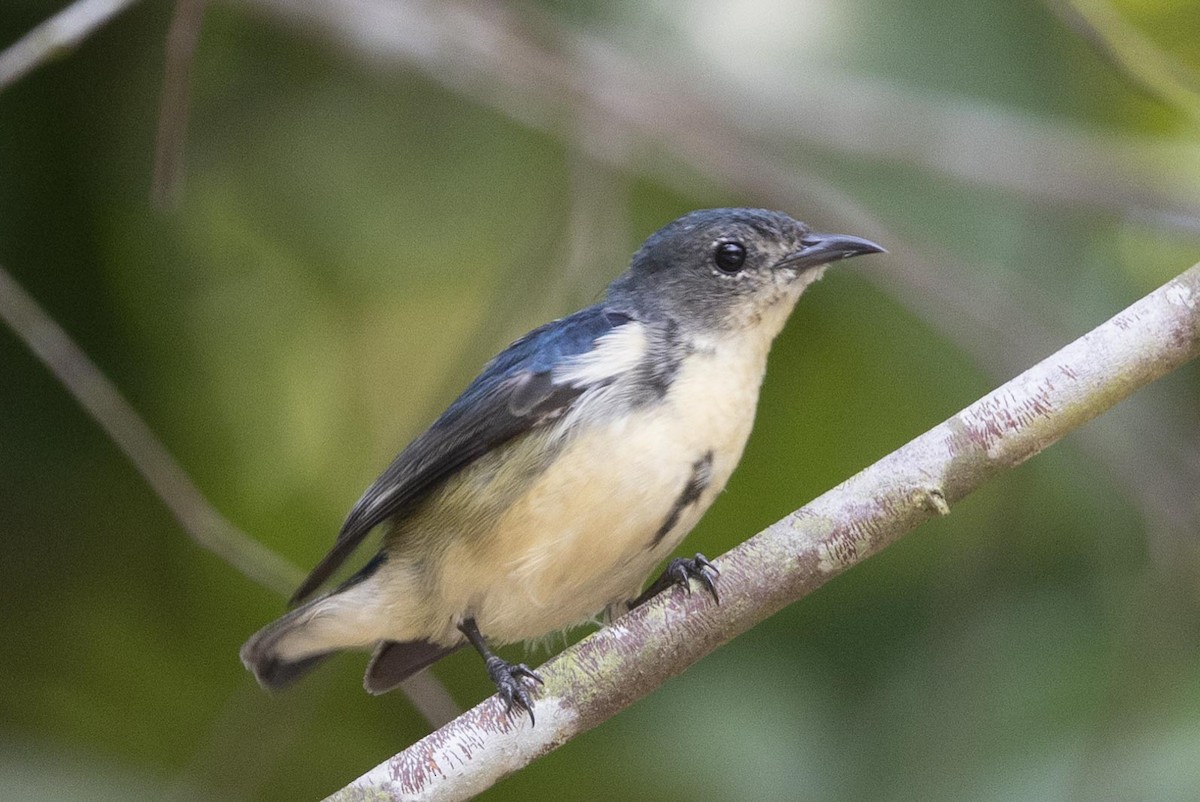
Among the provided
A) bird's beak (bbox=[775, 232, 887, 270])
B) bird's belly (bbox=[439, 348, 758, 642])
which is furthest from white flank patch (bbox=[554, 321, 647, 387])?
bird's beak (bbox=[775, 232, 887, 270])

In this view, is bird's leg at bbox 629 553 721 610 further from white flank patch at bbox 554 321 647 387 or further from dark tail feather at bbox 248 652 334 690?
dark tail feather at bbox 248 652 334 690

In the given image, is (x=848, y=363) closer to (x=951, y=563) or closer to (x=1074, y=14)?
(x=951, y=563)

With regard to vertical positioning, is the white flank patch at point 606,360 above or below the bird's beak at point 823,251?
above

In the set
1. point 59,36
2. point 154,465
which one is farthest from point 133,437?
point 59,36

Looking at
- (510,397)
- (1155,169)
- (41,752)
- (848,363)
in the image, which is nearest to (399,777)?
(510,397)

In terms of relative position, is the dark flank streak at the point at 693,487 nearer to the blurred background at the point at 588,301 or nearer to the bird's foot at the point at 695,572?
the bird's foot at the point at 695,572

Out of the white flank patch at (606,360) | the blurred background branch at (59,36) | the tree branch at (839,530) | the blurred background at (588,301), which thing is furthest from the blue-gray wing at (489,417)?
the blurred background branch at (59,36)
